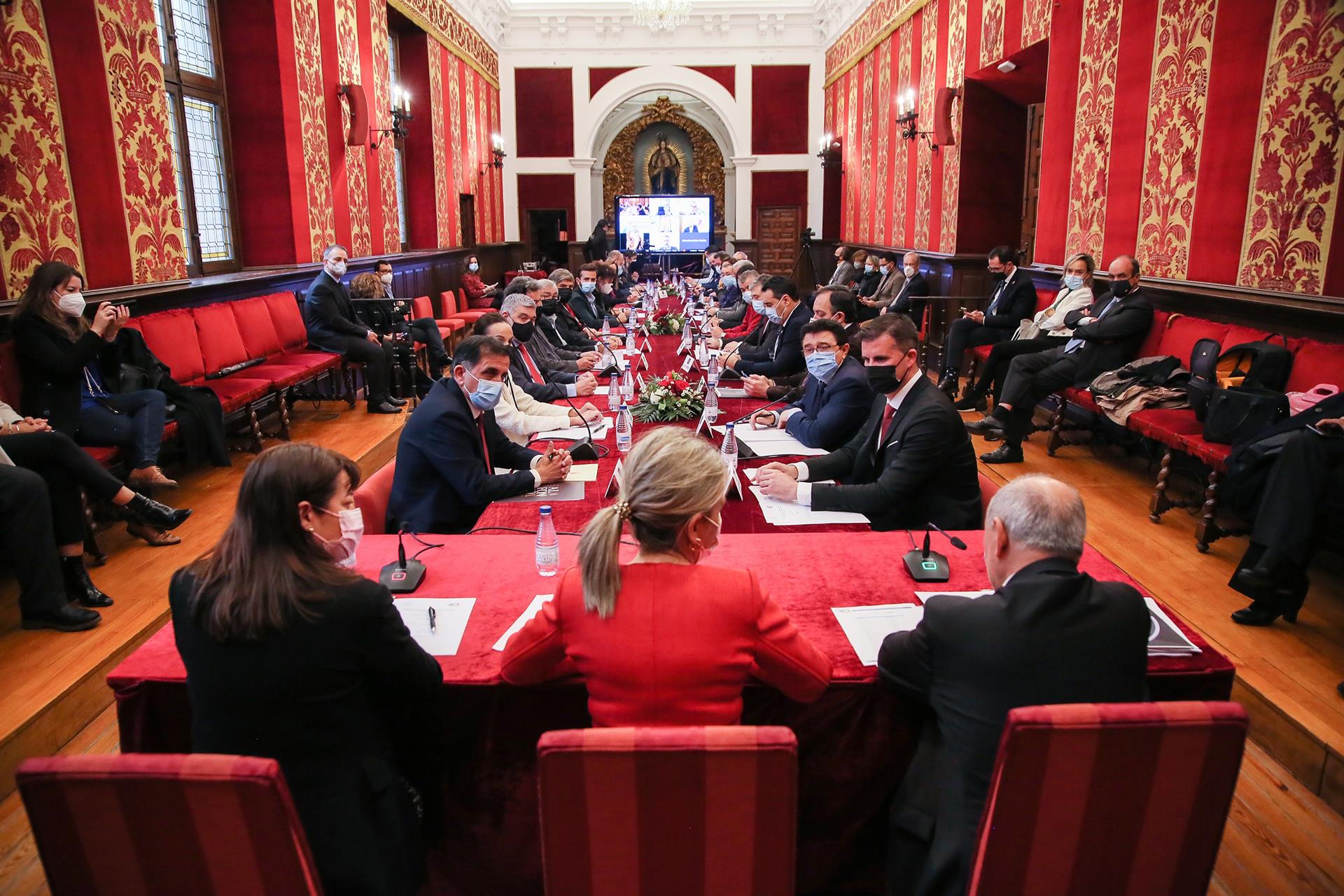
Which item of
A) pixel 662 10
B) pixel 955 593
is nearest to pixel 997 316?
pixel 955 593

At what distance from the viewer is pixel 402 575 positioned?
2195 millimetres

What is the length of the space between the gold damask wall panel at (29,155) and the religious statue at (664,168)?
15.2m

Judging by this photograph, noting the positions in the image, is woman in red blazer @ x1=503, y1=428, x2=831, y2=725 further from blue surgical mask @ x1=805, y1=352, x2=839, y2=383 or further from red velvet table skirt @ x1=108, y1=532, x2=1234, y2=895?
blue surgical mask @ x1=805, y1=352, x2=839, y2=383

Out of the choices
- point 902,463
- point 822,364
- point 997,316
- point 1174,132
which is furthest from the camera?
point 997,316

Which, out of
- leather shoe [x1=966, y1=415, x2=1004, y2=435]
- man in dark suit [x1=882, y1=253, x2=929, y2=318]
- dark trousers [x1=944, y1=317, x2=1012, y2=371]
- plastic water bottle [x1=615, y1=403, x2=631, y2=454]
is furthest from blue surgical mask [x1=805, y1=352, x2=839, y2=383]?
man in dark suit [x1=882, y1=253, x2=929, y2=318]

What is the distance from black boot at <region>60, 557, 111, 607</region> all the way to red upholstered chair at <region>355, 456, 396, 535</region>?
4.42 feet

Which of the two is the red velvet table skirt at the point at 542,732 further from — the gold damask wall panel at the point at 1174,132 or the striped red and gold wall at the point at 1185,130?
the gold damask wall panel at the point at 1174,132

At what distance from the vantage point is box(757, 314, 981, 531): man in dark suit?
9.36 ft

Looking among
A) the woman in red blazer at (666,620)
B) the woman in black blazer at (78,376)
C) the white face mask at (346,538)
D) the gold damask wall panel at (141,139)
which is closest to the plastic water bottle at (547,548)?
the white face mask at (346,538)

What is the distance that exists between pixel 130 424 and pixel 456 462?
2376 mm

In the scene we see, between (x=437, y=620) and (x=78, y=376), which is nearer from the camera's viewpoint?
(x=437, y=620)

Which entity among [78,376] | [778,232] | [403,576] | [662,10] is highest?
[662,10]

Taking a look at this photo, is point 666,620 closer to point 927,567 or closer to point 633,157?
point 927,567

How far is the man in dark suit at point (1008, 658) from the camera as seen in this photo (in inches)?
58.4
